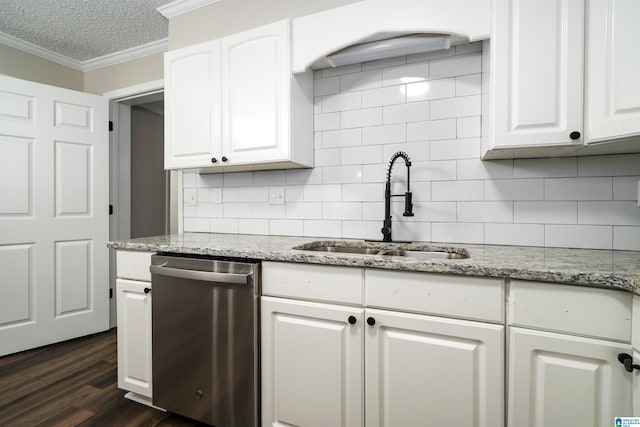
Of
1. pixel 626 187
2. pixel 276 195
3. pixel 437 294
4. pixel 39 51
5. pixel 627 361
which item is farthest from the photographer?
pixel 39 51

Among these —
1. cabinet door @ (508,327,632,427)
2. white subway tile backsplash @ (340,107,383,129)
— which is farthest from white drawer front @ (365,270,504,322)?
white subway tile backsplash @ (340,107,383,129)

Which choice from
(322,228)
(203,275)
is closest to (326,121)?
(322,228)

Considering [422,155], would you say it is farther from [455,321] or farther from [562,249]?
[455,321]

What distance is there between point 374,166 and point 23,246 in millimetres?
2711

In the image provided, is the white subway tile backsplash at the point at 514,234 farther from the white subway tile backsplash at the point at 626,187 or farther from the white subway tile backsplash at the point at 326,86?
the white subway tile backsplash at the point at 326,86

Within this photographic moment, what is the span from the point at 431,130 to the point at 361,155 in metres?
0.40

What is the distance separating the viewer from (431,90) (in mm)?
1617

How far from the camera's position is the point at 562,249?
1384 millimetres

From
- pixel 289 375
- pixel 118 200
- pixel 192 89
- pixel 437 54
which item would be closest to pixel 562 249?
pixel 437 54

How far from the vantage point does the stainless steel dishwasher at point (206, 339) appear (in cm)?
131

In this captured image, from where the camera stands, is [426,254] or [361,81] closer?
[426,254]

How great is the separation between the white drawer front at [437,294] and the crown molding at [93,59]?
281 centimetres

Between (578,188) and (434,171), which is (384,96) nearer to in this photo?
(434,171)

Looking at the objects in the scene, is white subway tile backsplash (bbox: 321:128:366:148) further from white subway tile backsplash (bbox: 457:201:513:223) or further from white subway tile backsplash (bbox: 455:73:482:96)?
white subway tile backsplash (bbox: 457:201:513:223)
